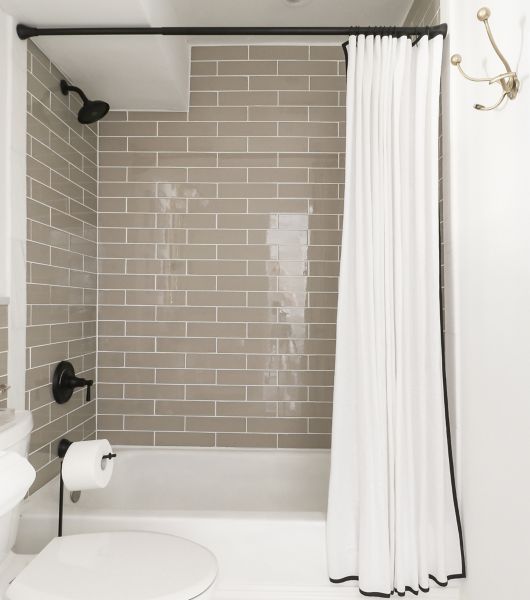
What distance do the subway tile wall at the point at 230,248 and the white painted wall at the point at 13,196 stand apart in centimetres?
85

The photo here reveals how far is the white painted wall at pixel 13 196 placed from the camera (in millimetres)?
1934

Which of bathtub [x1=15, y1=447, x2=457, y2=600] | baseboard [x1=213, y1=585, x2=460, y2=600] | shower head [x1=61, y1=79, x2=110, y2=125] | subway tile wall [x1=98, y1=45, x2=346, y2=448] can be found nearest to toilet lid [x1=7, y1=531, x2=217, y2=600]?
bathtub [x1=15, y1=447, x2=457, y2=600]

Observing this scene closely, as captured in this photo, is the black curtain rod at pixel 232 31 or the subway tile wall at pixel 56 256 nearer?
the black curtain rod at pixel 232 31

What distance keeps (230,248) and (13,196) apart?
1158mm

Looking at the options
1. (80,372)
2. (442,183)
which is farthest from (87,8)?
(80,372)

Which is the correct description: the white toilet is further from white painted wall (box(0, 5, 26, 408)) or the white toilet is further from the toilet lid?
white painted wall (box(0, 5, 26, 408))

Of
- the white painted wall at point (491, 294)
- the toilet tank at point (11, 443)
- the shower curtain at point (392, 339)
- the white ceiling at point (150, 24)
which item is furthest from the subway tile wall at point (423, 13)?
the toilet tank at point (11, 443)

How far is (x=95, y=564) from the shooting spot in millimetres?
1538

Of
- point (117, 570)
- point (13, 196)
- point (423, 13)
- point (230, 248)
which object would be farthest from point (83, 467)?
point (423, 13)

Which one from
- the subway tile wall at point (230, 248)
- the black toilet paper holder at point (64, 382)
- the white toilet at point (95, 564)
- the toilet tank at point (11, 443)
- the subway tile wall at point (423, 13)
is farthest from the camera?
the subway tile wall at point (230, 248)

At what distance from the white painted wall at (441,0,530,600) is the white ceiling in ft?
2.97

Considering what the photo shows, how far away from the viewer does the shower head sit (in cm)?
238

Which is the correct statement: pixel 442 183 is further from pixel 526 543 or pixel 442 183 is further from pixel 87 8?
pixel 87 8

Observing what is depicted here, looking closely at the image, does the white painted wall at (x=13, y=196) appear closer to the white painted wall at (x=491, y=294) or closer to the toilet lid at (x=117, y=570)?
the toilet lid at (x=117, y=570)
